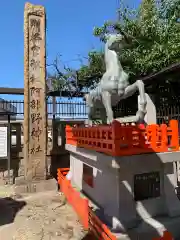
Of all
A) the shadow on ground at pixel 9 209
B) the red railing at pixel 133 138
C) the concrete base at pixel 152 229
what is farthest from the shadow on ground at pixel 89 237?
the shadow on ground at pixel 9 209

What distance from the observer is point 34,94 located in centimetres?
779

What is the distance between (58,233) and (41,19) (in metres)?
6.71

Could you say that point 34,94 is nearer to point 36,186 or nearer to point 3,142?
point 3,142

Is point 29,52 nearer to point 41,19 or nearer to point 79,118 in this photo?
point 41,19

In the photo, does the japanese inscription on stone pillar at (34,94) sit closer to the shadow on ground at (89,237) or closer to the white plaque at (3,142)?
the white plaque at (3,142)

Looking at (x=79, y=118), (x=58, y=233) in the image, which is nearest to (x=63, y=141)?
(x=79, y=118)

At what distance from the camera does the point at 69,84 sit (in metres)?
12.8

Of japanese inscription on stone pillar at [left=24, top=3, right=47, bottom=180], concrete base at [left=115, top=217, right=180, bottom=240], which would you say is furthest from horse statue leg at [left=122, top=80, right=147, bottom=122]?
japanese inscription on stone pillar at [left=24, top=3, right=47, bottom=180]

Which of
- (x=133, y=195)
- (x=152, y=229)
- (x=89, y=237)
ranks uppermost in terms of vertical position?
(x=133, y=195)

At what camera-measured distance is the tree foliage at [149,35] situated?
28.2 feet

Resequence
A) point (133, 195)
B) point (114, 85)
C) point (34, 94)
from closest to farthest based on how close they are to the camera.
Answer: point (133, 195)
point (114, 85)
point (34, 94)

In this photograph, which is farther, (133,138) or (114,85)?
(114,85)

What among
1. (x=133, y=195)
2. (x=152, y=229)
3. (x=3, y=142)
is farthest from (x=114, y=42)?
(x=3, y=142)

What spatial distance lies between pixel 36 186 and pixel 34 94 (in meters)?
2.97
